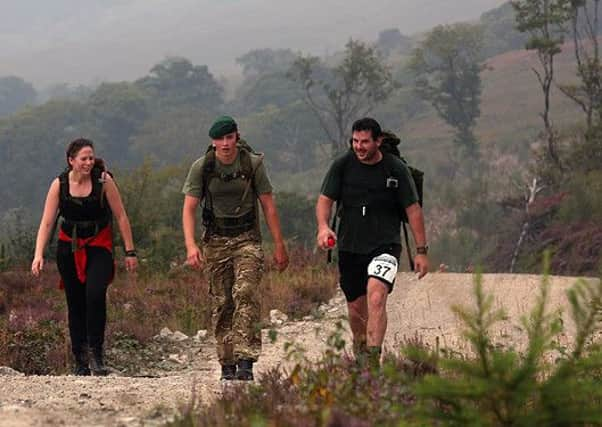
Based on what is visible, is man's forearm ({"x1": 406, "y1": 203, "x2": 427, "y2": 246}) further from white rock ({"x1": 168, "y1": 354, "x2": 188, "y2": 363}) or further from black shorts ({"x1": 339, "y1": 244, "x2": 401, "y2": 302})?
white rock ({"x1": 168, "y1": 354, "x2": 188, "y2": 363})

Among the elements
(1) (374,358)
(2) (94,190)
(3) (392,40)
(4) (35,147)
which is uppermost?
(3) (392,40)

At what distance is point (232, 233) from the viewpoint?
277 inches

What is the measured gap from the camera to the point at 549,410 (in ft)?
10.9

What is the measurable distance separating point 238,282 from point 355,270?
1.02m

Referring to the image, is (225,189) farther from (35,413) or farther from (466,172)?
(466,172)

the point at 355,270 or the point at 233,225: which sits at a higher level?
the point at 233,225

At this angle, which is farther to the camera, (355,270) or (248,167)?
(248,167)

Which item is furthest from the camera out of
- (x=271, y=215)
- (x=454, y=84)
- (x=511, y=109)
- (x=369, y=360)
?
(x=511, y=109)

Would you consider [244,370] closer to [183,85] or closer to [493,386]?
[493,386]

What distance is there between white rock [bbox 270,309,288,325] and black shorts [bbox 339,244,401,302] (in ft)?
16.2

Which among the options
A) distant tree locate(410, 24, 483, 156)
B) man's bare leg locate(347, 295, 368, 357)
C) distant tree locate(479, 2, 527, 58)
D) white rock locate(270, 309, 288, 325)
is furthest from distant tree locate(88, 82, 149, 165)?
man's bare leg locate(347, 295, 368, 357)

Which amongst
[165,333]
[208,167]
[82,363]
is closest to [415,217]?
A: [208,167]

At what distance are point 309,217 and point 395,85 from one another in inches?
741

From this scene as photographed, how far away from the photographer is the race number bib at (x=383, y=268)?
6238mm
